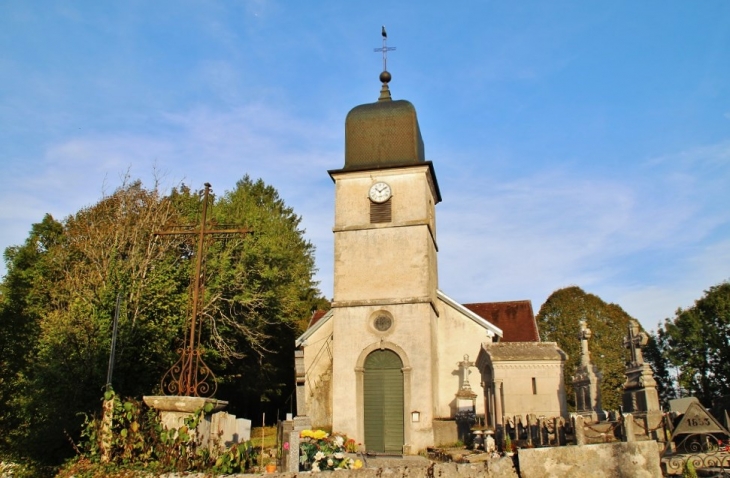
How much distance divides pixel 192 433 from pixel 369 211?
50.7 feet

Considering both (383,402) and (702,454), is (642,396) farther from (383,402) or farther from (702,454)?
(383,402)

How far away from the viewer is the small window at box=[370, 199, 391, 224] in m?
22.0

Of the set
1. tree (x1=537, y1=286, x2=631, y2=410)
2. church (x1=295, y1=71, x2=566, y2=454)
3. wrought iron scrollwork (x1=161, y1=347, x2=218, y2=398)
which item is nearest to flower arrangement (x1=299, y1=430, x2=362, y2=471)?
wrought iron scrollwork (x1=161, y1=347, x2=218, y2=398)

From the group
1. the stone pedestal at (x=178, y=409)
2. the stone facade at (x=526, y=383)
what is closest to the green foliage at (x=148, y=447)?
the stone pedestal at (x=178, y=409)

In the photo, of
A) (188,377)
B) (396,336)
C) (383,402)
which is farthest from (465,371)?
(188,377)

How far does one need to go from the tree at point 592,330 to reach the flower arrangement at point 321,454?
3378 centimetres

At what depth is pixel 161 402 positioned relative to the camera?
788 centimetres

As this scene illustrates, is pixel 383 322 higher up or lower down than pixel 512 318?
lower down

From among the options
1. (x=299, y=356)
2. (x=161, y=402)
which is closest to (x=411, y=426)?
(x=299, y=356)

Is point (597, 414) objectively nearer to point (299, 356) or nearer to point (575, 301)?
point (299, 356)

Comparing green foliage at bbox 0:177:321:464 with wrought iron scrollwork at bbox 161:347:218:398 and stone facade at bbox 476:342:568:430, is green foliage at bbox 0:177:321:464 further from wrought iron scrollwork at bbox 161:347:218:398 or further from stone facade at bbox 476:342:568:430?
stone facade at bbox 476:342:568:430

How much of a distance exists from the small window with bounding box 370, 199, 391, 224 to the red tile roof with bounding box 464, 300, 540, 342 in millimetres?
8376

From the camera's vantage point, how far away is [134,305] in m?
15.6

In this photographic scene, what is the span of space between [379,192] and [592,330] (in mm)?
26611
